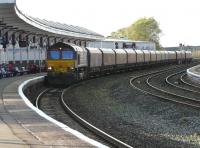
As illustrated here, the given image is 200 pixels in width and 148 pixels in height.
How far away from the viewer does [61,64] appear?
35.7 metres

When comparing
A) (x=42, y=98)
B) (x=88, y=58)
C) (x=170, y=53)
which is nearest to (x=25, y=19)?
(x=88, y=58)

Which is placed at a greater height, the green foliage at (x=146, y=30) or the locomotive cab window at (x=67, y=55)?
the green foliage at (x=146, y=30)

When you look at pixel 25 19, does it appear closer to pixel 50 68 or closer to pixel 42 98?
pixel 50 68

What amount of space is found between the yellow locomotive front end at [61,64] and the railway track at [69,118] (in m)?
3.44

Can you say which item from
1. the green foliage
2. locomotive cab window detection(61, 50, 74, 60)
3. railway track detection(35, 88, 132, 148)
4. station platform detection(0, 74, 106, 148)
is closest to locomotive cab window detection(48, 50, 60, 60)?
locomotive cab window detection(61, 50, 74, 60)

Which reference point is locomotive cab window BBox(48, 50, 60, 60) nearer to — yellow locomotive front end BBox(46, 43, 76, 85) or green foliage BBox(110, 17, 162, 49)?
yellow locomotive front end BBox(46, 43, 76, 85)

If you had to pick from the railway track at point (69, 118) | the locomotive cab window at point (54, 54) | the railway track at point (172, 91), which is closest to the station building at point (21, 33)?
the locomotive cab window at point (54, 54)

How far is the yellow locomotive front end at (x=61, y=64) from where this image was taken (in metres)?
35.1

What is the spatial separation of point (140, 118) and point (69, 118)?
2589 mm

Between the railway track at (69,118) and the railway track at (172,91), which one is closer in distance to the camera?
the railway track at (69,118)

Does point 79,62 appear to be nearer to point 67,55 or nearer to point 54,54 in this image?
point 67,55

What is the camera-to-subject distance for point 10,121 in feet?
50.0

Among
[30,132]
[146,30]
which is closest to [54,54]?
[30,132]

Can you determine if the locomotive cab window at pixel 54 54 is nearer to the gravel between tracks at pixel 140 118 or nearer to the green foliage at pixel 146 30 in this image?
the gravel between tracks at pixel 140 118
